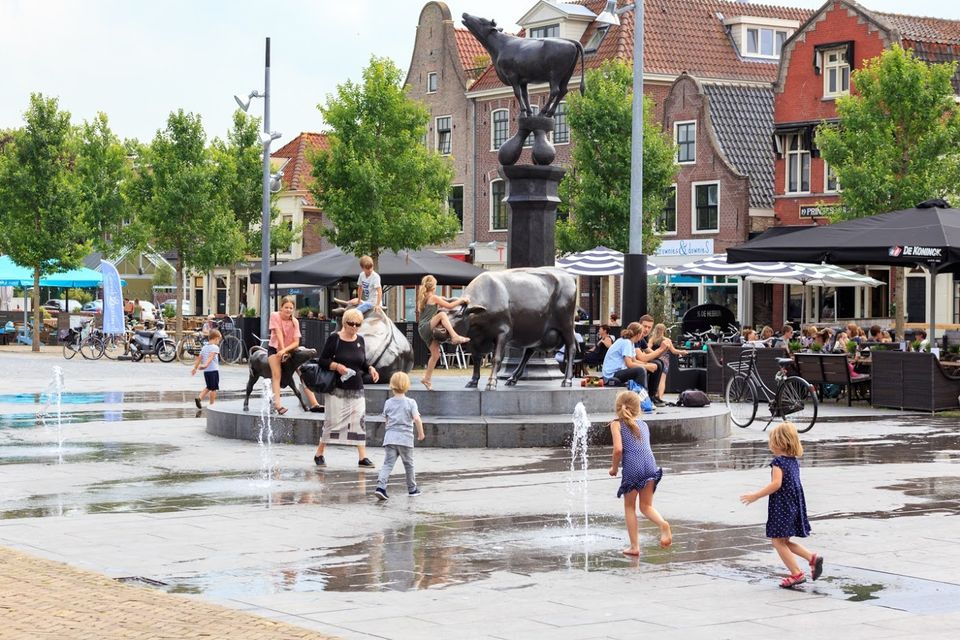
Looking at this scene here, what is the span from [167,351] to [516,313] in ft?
76.0

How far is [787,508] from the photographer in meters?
8.98

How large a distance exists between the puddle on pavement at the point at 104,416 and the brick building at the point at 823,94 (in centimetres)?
2721

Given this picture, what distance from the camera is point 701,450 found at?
1711 cm

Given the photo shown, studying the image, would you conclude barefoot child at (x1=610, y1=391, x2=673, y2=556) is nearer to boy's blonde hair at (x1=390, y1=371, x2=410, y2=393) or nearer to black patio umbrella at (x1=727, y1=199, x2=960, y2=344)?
boy's blonde hair at (x1=390, y1=371, x2=410, y2=393)

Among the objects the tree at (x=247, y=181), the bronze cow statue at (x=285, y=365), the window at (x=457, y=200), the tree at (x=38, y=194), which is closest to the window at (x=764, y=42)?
the window at (x=457, y=200)

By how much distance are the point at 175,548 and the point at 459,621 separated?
9.88 ft

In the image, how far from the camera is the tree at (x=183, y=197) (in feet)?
147

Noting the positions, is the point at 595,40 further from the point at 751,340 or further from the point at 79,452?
the point at 79,452

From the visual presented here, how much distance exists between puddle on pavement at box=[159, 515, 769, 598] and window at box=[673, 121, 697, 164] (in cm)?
3935

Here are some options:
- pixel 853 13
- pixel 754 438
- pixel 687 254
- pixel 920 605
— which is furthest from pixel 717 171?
pixel 920 605

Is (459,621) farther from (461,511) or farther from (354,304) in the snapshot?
(354,304)

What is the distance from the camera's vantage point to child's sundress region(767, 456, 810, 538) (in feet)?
29.4

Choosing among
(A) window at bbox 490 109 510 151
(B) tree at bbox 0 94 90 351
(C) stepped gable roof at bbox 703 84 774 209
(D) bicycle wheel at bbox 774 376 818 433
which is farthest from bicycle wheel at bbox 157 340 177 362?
(D) bicycle wheel at bbox 774 376 818 433

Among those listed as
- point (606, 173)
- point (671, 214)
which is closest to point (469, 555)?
point (606, 173)
